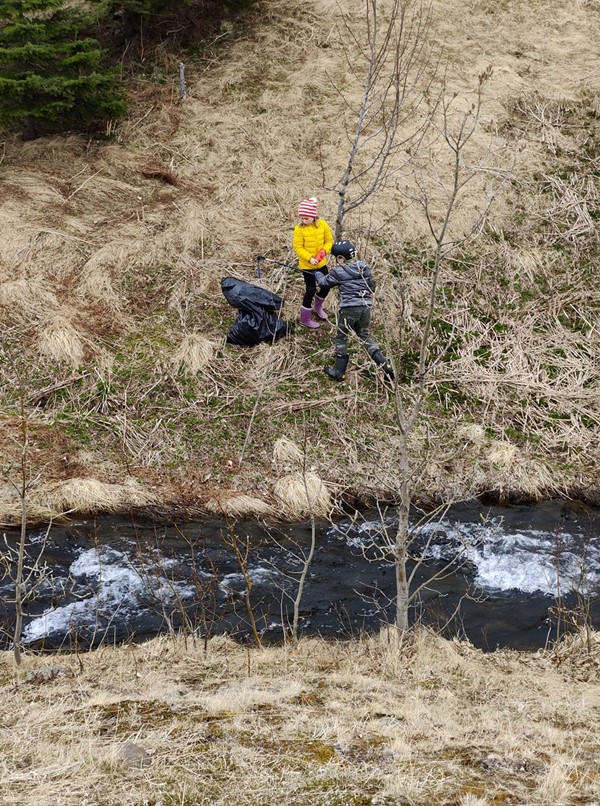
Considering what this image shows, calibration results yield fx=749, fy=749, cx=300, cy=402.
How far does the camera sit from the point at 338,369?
10.0 m

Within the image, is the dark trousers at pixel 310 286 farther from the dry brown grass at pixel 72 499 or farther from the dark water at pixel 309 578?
the dry brown grass at pixel 72 499

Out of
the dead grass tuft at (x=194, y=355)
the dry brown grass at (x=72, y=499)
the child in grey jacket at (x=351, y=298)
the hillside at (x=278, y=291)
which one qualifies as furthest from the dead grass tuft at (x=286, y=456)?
the dead grass tuft at (x=194, y=355)

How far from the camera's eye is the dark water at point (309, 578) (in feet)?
23.9

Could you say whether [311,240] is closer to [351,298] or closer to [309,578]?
[351,298]

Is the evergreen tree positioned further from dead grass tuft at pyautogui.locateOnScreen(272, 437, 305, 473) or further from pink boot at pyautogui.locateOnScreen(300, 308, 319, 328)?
dead grass tuft at pyautogui.locateOnScreen(272, 437, 305, 473)

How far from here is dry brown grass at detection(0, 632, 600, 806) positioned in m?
3.99

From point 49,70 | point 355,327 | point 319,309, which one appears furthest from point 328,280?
point 49,70

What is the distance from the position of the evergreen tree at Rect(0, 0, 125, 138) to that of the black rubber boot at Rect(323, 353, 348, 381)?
242 inches

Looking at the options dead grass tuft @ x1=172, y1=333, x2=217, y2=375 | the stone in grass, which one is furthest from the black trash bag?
the stone in grass

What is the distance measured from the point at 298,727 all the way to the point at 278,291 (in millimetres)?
7397

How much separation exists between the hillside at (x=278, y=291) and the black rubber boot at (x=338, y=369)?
0.59ft

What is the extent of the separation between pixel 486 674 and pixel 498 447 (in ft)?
12.5

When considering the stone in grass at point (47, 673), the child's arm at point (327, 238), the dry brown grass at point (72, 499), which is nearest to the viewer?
the stone in grass at point (47, 673)

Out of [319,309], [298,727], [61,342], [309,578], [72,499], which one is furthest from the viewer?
[319,309]
